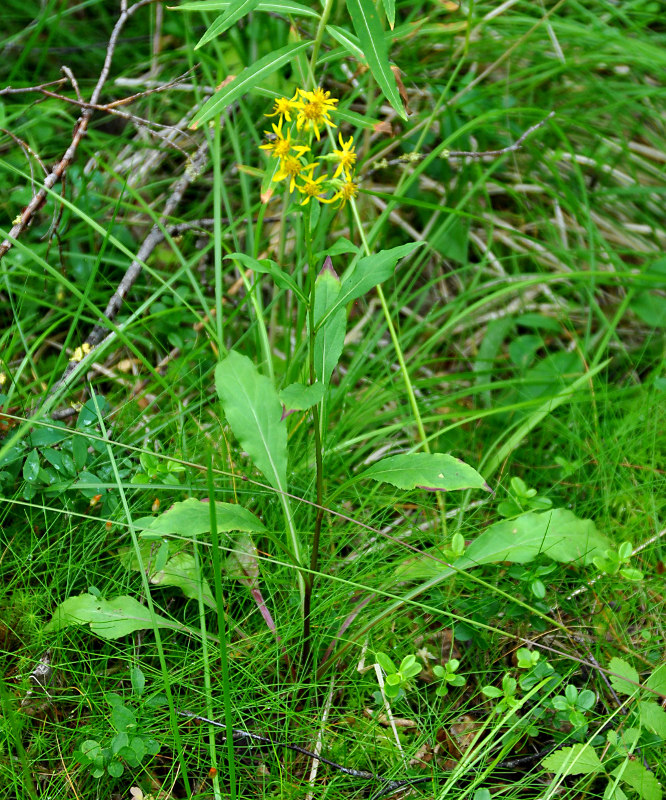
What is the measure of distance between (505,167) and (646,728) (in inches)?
71.8

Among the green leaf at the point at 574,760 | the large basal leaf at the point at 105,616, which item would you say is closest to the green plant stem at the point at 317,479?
the large basal leaf at the point at 105,616

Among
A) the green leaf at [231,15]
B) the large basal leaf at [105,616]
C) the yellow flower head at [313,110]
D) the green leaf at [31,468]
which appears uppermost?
the green leaf at [231,15]

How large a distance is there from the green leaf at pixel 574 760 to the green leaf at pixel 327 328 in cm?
77

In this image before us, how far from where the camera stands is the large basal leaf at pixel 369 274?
3.99ft

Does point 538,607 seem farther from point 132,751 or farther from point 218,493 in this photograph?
point 132,751

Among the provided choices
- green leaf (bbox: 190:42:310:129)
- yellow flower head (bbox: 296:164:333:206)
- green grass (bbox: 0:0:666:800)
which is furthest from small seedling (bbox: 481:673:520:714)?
green leaf (bbox: 190:42:310:129)

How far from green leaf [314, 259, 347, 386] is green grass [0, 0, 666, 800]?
7.5 inches

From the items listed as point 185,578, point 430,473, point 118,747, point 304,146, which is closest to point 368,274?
point 304,146

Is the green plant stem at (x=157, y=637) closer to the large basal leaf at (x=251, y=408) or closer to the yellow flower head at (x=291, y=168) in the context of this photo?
the large basal leaf at (x=251, y=408)

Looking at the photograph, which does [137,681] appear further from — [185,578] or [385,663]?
[385,663]

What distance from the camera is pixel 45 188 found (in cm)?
159

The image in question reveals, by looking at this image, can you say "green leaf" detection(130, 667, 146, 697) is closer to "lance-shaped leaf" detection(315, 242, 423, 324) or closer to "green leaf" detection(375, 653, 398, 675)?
"green leaf" detection(375, 653, 398, 675)

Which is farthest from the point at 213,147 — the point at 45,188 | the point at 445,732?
the point at 445,732

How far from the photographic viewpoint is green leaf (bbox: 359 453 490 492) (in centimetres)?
123
